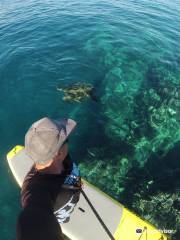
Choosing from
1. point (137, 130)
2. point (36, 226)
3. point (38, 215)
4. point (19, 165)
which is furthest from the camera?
point (137, 130)

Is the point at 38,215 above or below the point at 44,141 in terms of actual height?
below

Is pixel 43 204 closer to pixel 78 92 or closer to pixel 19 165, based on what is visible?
pixel 19 165

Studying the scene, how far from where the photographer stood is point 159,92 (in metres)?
14.4

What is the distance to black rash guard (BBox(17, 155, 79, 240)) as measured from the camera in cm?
336

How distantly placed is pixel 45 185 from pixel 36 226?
91 cm

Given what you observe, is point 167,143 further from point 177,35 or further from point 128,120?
point 177,35

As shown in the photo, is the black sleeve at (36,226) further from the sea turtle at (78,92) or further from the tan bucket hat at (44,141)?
the sea turtle at (78,92)

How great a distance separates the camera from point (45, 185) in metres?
4.25

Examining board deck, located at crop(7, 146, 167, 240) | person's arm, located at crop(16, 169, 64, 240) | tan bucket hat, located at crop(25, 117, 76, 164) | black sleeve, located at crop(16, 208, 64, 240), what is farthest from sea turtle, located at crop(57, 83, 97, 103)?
black sleeve, located at crop(16, 208, 64, 240)

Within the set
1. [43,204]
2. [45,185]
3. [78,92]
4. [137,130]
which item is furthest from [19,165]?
[43,204]

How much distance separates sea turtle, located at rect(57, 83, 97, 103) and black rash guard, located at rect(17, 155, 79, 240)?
8.79 meters

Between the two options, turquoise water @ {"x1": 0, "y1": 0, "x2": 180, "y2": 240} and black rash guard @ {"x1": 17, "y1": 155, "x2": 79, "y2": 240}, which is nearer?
black rash guard @ {"x1": 17, "y1": 155, "x2": 79, "y2": 240}

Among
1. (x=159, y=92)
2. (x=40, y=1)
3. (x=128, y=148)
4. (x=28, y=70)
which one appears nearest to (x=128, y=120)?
(x=128, y=148)

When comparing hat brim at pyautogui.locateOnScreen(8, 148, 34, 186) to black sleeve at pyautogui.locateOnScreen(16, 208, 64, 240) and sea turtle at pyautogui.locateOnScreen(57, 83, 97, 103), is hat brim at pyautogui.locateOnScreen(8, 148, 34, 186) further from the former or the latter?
black sleeve at pyautogui.locateOnScreen(16, 208, 64, 240)
